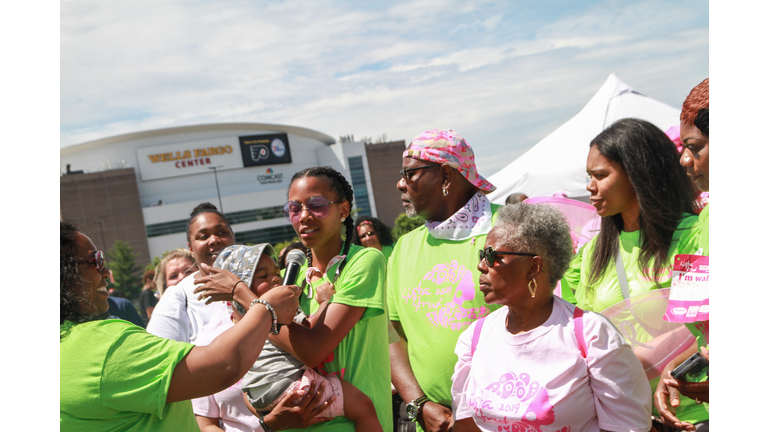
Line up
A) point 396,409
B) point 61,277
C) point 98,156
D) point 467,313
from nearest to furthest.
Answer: point 61,277
point 467,313
point 396,409
point 98,156

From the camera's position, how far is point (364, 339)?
2.32 metres

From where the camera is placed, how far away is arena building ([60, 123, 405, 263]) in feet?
211

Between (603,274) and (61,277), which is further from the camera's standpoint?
(603,274)

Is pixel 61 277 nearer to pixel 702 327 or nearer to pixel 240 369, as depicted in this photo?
pixel 240 369

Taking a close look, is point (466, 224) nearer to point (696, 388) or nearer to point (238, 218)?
point (696, 388)

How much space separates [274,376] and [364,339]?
417 mm

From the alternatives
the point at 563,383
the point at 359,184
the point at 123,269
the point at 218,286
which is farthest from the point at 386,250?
the point at 359,184

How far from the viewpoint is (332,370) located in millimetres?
2264

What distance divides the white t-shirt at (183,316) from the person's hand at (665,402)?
2285 mm

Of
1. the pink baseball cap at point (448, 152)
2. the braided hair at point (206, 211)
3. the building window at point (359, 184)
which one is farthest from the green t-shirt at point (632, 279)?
the building window at point (359, 184)

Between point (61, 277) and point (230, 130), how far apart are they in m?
77.7

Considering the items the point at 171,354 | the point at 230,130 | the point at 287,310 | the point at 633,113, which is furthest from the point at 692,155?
the point at 230,130

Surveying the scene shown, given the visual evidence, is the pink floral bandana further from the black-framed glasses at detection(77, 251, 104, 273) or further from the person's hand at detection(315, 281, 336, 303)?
the black-framed glasses at detection(77, 251, 104, 273)

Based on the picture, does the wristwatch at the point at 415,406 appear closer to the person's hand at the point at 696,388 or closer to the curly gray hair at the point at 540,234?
the curly gray hair at the point at 540,234
